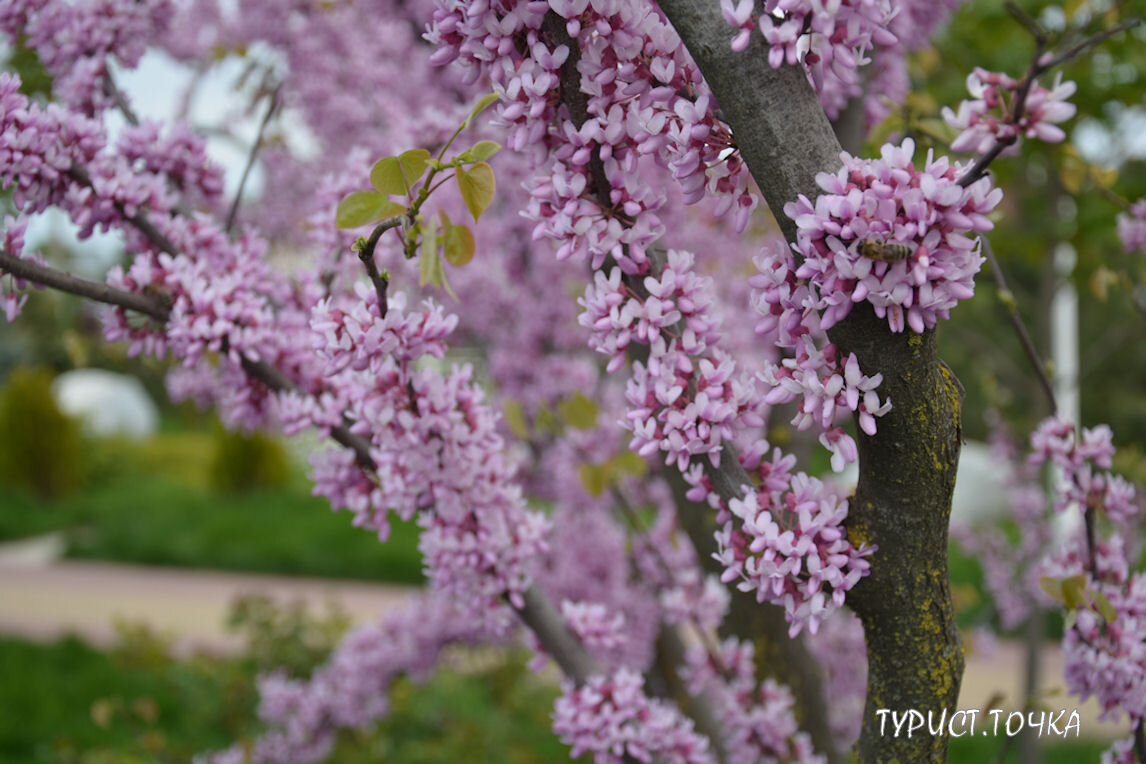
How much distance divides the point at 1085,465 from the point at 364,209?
4.72ft

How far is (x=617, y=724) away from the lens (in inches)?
63.7

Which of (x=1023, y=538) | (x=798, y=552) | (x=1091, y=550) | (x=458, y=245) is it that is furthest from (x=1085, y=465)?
(x=1023, y=538)

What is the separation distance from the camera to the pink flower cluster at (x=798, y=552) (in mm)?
1141

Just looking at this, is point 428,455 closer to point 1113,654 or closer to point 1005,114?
point 1005,114

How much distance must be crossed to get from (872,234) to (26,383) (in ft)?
44.3

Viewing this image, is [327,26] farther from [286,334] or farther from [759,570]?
[759,570]

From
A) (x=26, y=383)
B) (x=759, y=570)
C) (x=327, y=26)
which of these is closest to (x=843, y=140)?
(x=759, y=570)

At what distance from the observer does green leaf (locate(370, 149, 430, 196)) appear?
1.11 metres

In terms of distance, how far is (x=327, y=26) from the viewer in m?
4.04

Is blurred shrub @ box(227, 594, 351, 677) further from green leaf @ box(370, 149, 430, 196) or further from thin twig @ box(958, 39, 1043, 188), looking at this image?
thin twig @ box(958, 39, 1043, 188)

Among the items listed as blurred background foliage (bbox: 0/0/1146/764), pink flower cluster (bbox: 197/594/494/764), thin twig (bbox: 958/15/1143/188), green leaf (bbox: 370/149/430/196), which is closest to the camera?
thin twig (bbox: 958/15/1143/188)

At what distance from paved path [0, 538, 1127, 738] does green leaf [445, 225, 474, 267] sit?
5.37m

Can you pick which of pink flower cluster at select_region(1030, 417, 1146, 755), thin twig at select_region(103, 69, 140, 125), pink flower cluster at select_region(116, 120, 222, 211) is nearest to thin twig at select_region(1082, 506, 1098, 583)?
pink flower cluster at select_region(1030, 417, 1146, 755)

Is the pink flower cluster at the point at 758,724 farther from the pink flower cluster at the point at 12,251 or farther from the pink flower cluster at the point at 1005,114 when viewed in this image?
the pink flower cluster at the point at 12,251
